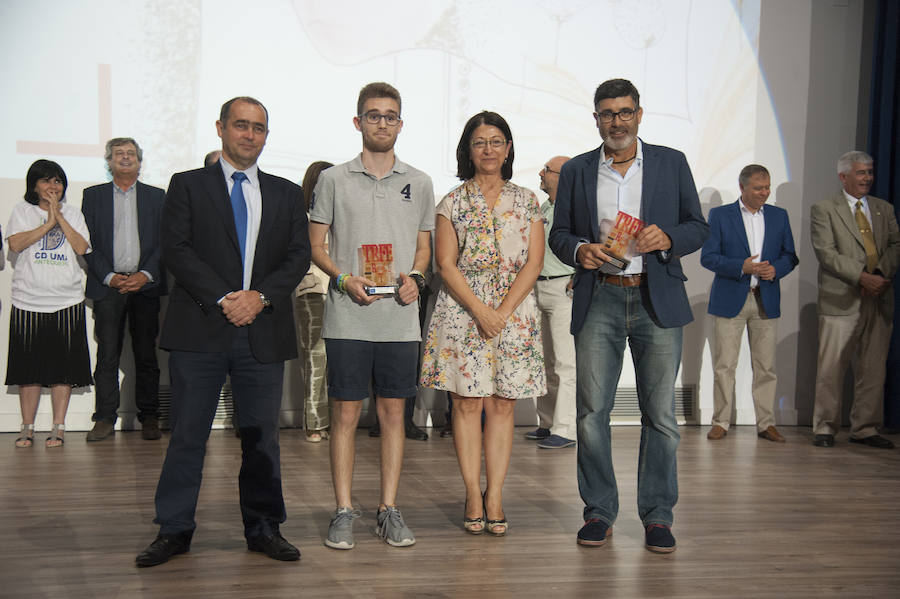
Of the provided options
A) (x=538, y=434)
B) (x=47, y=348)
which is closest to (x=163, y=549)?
(x=47, y=348)

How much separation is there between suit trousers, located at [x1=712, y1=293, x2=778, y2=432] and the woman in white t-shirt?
13.1 ft

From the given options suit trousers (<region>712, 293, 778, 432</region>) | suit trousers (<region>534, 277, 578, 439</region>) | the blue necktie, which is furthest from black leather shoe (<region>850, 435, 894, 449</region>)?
the blue necktie

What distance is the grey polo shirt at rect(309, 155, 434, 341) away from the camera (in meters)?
2.98

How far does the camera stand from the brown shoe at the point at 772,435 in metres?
5.36

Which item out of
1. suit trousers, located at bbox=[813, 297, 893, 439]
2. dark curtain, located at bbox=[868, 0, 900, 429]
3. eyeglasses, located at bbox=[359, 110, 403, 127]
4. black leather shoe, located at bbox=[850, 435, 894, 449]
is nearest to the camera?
eyeglasses, located at bbox=[359, 110, 403, 127]

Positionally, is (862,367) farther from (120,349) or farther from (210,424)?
(120,349)

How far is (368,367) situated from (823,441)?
346 cm

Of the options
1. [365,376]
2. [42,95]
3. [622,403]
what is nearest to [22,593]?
[365,376]

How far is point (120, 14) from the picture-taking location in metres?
5.30

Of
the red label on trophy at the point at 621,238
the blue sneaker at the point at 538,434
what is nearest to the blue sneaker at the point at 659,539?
the red label on trophy at the point at 621,238

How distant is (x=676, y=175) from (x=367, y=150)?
113 cm

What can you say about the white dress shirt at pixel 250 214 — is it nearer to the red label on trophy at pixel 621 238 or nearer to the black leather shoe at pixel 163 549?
the black leather shoe at pixel 163 549

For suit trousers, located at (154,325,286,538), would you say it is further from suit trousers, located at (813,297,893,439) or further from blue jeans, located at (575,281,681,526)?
suit trousers, located at (813,297,893,439)

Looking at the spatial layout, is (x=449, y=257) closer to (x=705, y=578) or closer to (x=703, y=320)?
(x=705, y=578)
